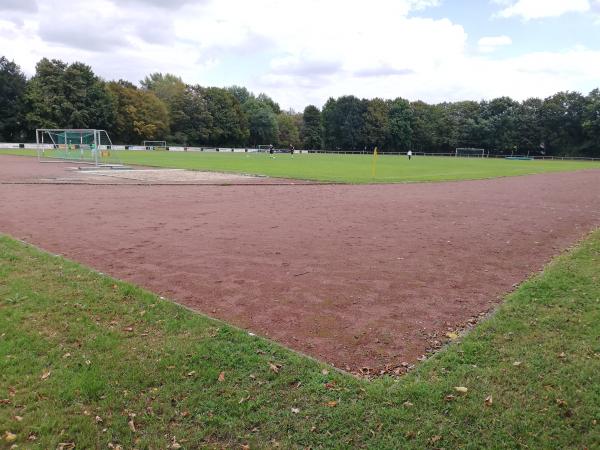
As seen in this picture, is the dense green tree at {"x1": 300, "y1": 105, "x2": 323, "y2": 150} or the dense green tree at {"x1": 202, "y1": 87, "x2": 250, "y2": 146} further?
the dense green tree at {"x1": 300, "y1": 105, "x2": 323, "y2": 150}

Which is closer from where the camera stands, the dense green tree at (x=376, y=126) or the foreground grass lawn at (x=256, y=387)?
the foreground grass lawn at (x=256, y=387)

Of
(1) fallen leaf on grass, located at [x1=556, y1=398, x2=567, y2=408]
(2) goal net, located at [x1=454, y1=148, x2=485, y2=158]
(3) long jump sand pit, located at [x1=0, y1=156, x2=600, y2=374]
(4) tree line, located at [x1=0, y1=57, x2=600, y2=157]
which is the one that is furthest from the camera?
(2) goal net, located at [x1=454, y1=148, x2=485, y2=158]

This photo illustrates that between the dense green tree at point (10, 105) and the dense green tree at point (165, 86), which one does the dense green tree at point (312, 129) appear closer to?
the dense green tree at point (165, 86)

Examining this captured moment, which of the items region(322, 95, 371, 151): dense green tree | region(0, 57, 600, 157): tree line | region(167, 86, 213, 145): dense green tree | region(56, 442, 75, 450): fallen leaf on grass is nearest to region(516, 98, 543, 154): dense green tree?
region(0, 57, 600, 157): tree line

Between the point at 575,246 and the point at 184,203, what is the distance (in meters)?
10.9

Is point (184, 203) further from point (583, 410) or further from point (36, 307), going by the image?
point (583, 410)

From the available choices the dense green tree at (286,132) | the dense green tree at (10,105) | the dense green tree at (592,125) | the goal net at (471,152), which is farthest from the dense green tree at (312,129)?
the dense green tree at (10,105)

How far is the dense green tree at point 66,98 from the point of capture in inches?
2913

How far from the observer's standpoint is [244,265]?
788cm

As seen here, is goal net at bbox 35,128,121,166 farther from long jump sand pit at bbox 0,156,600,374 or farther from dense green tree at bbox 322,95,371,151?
dense green tree at bbox 322,95,371,151

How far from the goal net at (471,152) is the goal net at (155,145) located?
58.5 m

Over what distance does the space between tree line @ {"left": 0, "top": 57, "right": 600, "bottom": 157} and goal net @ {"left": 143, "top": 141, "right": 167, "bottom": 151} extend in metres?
2.48

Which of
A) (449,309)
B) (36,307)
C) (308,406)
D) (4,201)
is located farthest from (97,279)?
(4,201)

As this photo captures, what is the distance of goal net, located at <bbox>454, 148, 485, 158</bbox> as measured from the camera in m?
95.2
